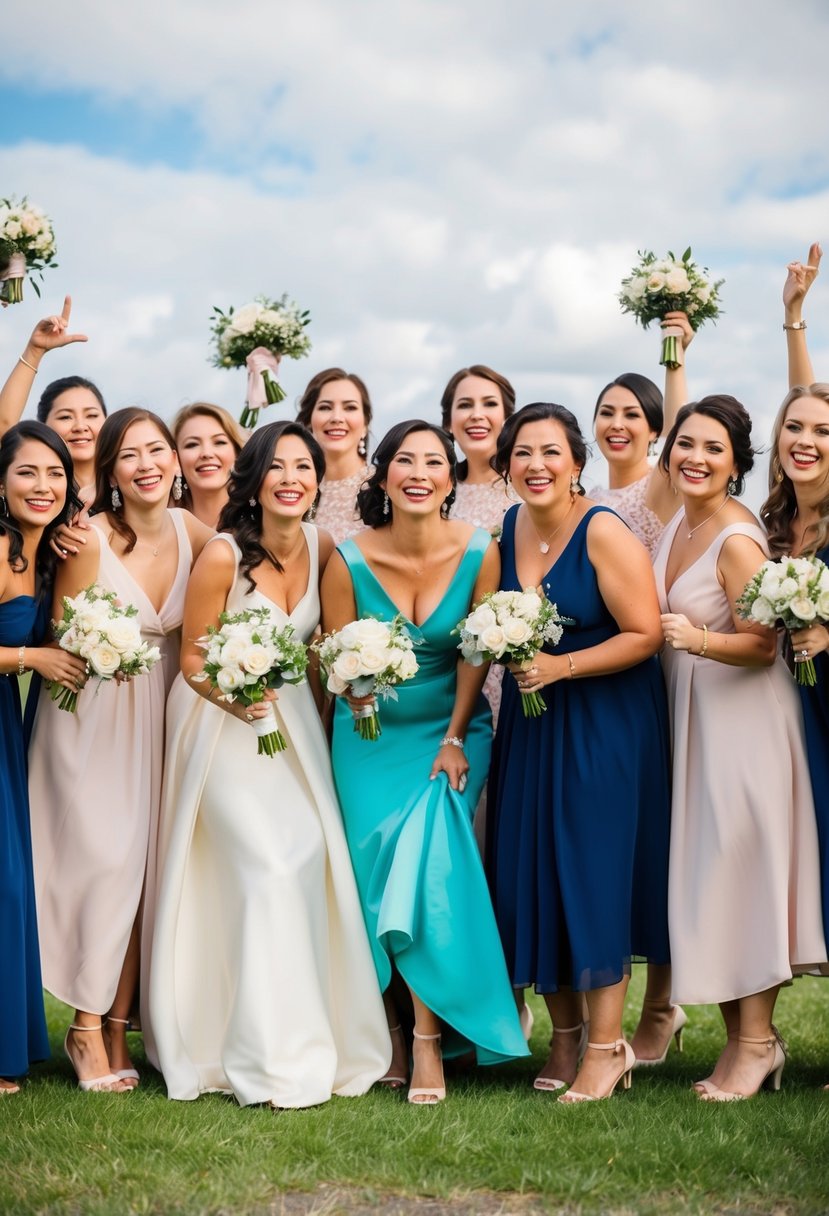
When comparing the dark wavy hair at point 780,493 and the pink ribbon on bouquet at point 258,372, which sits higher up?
the pink ribbon on bouquet at point 258,372

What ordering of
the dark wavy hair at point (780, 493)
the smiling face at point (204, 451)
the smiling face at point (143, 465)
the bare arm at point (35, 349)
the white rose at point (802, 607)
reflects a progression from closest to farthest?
the white rose at point (802, 607) → the dark wavy hair at point (780, 493) → the smiling face at point (143, 465) → the bare arm at point (35, 349) → the smiling face at point (204, 451)

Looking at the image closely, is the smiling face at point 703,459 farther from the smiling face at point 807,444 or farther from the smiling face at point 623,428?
the smiling face at point 623,428

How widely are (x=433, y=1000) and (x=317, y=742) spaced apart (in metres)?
1.51

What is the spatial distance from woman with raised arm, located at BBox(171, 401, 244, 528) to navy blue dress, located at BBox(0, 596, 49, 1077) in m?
1.75

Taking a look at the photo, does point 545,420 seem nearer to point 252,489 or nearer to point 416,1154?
point 252,489

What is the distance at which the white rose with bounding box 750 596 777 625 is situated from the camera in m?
6.39

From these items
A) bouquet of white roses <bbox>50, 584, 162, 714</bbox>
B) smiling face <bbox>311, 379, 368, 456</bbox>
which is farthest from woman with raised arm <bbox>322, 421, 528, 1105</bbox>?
smiling face <bbox>311, 379, 368, 456</bbox>

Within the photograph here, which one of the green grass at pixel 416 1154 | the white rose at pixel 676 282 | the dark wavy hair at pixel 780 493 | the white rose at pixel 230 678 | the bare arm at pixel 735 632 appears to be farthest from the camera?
the white rose at pixel 676 282

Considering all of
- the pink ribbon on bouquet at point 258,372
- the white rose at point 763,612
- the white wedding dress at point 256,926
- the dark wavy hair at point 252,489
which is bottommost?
the white wedding dress at point 256,926

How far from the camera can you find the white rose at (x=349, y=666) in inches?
264

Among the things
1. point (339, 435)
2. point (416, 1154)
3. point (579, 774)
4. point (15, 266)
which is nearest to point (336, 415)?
point (339, 435)

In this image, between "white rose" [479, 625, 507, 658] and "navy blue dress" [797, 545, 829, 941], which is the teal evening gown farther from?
"navy blue dress" [797, 545, 829, 941]

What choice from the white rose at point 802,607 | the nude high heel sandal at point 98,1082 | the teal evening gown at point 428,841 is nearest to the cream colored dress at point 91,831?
the nude high heel sandal at point 98,1082

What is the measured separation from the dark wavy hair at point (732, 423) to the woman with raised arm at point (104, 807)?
2.87m
